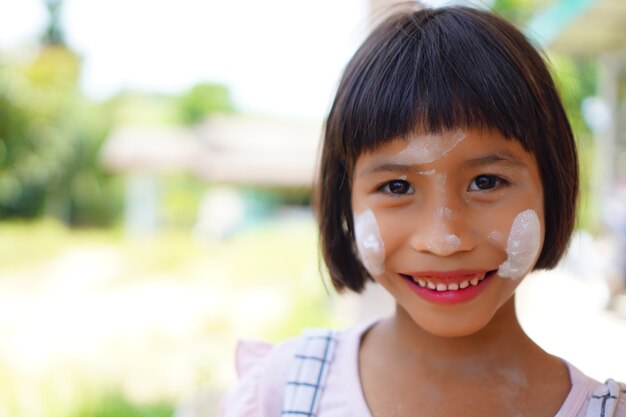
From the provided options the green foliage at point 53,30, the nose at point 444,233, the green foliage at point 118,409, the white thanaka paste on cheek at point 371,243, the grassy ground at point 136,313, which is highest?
the green foliage at point 53,30

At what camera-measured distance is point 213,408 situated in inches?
107

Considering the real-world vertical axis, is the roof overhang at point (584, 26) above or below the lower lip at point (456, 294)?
above

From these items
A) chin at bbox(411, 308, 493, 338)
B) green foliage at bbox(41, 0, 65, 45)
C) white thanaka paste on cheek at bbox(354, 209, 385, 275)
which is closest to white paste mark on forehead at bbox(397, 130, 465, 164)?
white thanaka paste on cheek at bbox(354, 209, 385, 275)

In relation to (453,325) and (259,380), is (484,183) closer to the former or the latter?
(453,325)

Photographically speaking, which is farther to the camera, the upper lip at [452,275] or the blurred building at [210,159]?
the blurred building at [210,159]

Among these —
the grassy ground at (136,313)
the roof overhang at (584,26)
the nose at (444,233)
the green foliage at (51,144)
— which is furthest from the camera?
the green foliage at (51,144)

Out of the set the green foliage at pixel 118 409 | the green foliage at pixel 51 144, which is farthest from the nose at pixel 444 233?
the green foliage at pixel 51 144

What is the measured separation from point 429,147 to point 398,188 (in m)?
0.09

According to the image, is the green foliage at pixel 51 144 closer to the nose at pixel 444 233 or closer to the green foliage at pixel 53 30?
the green foliage at pixel 53 30

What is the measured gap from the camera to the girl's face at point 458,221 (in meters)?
Answer: 0.98

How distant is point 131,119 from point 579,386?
1903 centimetres

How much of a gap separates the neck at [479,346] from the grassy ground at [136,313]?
1.74m

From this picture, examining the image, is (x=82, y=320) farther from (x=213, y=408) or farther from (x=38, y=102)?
(x=38, y=102)

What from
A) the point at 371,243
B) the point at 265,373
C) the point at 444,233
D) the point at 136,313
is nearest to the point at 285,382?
the point at 265,373
